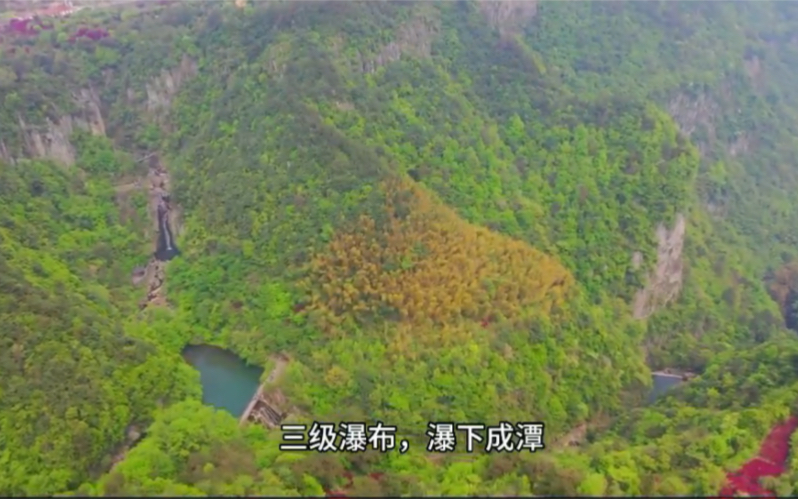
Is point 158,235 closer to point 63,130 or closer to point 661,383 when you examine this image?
point 63,130

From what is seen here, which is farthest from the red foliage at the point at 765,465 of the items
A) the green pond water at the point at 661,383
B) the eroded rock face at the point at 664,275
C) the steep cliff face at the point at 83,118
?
the steep cliff face at the point at 83,118

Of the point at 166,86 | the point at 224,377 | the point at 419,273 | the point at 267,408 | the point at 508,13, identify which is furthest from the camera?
the point at 508,13

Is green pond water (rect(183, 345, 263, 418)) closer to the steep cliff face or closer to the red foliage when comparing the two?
the steep cliff face

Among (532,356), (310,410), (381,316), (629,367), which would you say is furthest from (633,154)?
(310,410)

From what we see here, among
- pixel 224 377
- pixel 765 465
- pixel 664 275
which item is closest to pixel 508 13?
pixel 664 275

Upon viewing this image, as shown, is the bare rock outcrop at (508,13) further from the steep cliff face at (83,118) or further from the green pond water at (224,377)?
the green pond water at (224,377)

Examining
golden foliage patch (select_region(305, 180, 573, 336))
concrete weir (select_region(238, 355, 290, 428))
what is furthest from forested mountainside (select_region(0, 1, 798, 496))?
concrete weir (select_region(238, 355, 290, 428))
